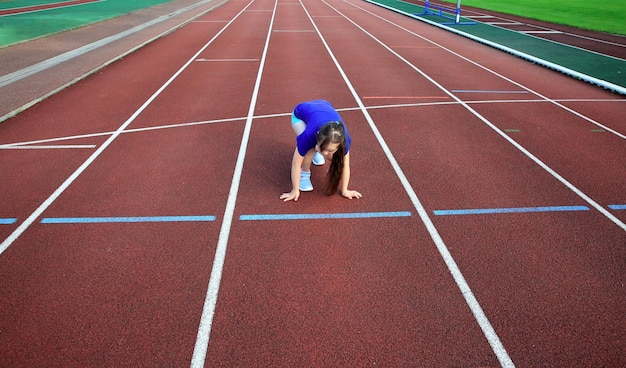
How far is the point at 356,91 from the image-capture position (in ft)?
32.5

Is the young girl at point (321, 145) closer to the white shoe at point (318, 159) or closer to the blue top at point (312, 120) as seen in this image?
the blue top at point (312, 120)

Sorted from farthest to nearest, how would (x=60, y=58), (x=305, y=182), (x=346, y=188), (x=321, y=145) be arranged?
(x=60, y=58), (x=305, y=182), (x=346, y=188), (x=321, y=145)

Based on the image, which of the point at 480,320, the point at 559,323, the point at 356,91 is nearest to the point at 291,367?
the point at 480,320

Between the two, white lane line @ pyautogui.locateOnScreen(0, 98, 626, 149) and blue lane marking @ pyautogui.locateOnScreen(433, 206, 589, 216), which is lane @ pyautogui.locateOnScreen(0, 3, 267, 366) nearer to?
white lane line @ pyautogui.locateOnScreen(0, 98, 626, 149)

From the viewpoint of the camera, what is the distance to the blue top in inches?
173

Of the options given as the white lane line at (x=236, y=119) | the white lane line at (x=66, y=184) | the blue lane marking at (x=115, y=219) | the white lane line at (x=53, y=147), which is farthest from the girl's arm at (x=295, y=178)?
the white lane line at (x=53, y=147)

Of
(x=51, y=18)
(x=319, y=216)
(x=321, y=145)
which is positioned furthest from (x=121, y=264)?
(x=51, y=18)

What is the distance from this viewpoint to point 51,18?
65.2ft

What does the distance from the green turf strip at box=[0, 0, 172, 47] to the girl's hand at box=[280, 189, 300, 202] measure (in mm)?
13591

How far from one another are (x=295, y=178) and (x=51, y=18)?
20910mm

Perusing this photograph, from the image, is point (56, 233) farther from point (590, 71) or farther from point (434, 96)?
point (590, 71)

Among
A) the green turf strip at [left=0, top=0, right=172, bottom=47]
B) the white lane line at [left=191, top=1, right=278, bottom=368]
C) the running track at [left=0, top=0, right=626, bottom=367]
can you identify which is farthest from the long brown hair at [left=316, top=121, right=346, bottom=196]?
the green turf strip at [left=0, top=0, right=172, bottom=47]

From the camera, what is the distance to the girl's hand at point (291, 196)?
16.8 feet

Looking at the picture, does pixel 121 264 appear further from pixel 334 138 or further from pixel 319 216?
pixel 334 138
